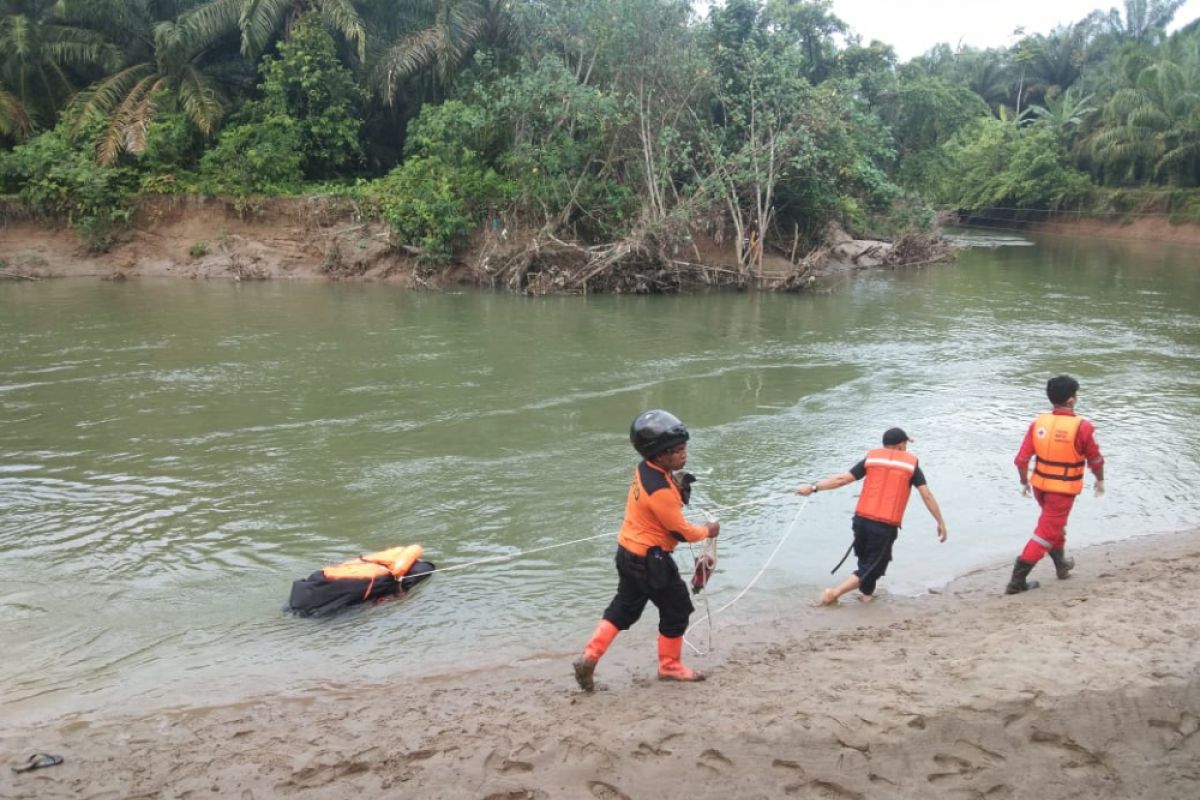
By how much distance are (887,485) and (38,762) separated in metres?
5.00

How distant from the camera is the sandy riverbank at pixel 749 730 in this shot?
3.64 m

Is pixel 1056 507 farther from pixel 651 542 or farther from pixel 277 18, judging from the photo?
pixel 277 18

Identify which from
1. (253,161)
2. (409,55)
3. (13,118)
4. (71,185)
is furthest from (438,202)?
(13,118)

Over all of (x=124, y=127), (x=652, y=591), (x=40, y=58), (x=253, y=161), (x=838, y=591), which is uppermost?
(x=40, y=58)

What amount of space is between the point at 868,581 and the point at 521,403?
21.4ft

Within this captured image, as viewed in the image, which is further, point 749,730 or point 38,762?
point 38,762

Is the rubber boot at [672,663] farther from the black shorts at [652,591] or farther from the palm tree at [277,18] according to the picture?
the palm tree at [277,18]

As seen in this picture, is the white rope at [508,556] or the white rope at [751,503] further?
the white rope at [751,503]

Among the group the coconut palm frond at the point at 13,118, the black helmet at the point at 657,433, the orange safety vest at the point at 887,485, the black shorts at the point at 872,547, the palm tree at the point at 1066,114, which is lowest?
the black shorts at the point at 872,547

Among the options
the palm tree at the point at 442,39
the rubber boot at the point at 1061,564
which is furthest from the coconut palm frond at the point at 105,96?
the rubber boot at the point at 1061,564

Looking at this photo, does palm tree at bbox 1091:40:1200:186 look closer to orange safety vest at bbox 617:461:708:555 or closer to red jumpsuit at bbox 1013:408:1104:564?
red jumpsuit at bbox 1013:408:1104:564

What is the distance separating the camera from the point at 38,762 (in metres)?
4.18

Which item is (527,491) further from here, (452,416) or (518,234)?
(518,234)

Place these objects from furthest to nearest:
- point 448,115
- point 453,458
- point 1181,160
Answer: point 1181,160 → point 448,115 → point 453,458
